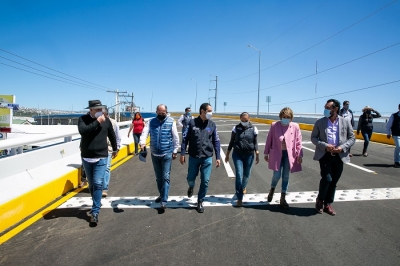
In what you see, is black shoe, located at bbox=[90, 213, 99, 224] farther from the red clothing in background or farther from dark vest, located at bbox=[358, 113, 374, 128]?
dark vest, located at bbox=[358, 113, 374, 128]

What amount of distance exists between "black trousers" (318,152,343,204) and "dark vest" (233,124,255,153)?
1.23 meters

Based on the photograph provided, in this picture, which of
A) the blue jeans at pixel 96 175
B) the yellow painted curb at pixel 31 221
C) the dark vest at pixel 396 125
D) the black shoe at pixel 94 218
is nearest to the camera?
the yellow painted curb at pixel 31 221

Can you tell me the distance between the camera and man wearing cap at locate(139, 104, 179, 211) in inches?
189

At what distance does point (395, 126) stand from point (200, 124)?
649 cm

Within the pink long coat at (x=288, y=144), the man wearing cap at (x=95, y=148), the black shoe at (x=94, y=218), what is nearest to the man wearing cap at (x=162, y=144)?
the man wearing cap at (x=95, y=148)

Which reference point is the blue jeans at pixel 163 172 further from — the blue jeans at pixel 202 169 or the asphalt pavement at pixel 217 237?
the blue jeans at pixel 202 169

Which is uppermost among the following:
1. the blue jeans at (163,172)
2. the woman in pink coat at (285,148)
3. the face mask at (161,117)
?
the face mask at (161,117)

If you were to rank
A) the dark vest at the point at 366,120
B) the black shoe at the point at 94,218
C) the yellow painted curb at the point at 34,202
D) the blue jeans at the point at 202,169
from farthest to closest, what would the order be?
the dark vest at the point at 366,120, the blue jeans at the point at 202,169, the black shoe at the point at 94,218, the yellow painted curb at the point at 34,202

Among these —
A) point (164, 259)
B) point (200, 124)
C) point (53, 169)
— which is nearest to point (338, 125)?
point (200, 124)

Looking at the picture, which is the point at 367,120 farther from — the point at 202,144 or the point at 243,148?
the point at 202,144

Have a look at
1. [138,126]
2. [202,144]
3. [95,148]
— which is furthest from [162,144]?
[138,126]

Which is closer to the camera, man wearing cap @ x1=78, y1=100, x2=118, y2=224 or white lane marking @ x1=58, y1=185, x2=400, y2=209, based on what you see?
man wearing cap @ x1=78, y1=100, x2=118, y2=224

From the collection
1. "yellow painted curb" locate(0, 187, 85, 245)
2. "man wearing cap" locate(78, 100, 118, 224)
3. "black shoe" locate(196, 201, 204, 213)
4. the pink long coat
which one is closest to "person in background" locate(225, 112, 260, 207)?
the pink long coat

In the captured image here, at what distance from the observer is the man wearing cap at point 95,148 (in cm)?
415
